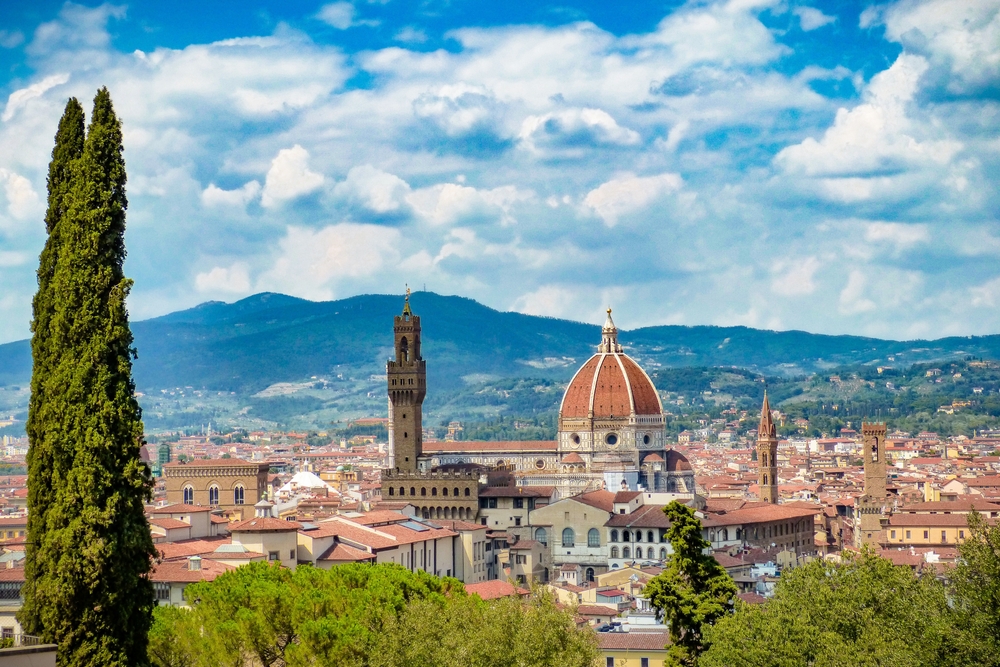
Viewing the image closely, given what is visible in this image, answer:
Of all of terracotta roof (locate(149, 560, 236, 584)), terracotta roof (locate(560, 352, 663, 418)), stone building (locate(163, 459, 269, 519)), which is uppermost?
terracotta roof (locate(560, 352, 663, 418))

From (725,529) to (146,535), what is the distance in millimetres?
59517

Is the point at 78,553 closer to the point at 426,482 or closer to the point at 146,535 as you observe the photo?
the point at 146,535

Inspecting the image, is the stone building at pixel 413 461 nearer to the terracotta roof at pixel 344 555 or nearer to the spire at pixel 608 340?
the spire at pixel 608 340

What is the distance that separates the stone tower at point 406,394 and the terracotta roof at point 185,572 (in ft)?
148

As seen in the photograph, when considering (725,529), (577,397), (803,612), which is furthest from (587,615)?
(577,397)

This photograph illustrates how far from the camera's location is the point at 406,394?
315ft

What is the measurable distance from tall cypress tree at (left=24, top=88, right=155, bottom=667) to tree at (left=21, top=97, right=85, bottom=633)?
0.06m

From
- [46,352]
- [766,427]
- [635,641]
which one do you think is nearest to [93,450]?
[46,352]

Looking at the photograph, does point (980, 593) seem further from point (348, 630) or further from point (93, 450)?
point (93, 450)

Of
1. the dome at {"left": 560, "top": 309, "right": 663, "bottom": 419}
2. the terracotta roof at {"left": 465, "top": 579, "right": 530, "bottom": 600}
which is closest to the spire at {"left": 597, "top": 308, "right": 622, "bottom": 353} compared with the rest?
the dome at {"left": 560, "top": 309, "right": 663, "bottom": 419}

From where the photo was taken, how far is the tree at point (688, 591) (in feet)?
135

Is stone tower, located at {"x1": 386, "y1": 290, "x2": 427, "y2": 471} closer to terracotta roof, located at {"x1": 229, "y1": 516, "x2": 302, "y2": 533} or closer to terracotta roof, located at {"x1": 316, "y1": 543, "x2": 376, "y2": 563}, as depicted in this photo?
terracotta roof, located at {"x1": 316, "y1": 543, "x2": 376, "y2": 563}

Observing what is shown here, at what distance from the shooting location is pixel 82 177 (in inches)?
1100

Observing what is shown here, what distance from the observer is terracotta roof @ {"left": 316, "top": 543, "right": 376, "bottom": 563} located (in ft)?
186
